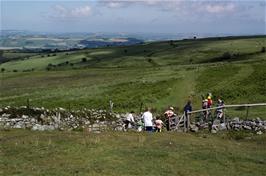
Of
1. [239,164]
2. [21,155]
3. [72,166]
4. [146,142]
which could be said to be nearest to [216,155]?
[239,164]

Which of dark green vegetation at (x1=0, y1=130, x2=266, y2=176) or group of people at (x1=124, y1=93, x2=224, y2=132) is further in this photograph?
group of people at (x1=124, y1=93, x2=224, y2=132)

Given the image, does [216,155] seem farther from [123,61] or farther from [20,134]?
[123,61]

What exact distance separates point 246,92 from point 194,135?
3005 cm

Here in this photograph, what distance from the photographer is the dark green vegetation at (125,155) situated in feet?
74.9

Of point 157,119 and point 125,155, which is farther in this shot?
point 157,119

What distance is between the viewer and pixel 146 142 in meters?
30.0

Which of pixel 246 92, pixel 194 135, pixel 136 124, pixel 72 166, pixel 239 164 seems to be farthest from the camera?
pixel 246 92

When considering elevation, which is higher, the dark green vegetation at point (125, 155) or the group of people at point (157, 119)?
the dark green vegetation at point (125, 155)

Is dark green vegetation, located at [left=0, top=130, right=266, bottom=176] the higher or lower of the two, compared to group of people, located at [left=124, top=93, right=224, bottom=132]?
higher

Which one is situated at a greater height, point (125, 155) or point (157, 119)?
point (125, 155)

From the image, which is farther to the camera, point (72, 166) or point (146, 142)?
point (146, 142)

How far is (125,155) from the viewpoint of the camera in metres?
25.7

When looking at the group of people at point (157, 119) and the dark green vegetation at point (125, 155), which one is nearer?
the dark green vegetation at point (125, 155)

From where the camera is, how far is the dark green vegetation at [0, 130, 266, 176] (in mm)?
22844
